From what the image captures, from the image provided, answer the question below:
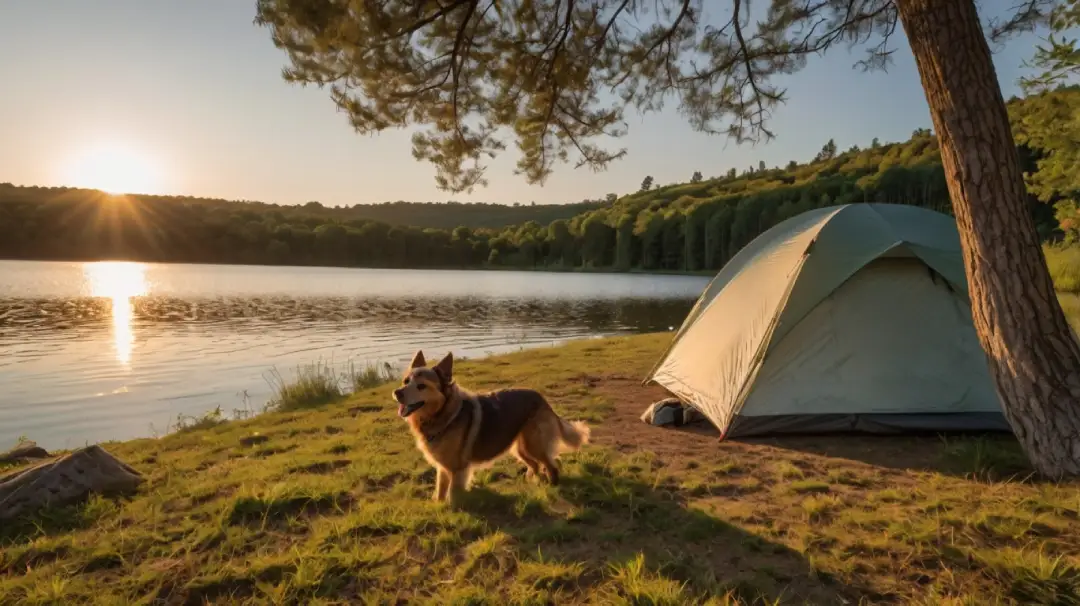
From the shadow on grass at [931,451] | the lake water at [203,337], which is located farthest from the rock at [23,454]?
the shadow on grass at [931,451]

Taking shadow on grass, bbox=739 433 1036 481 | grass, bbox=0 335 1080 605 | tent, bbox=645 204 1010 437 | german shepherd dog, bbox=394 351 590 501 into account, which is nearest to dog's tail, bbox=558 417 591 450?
german shepherd dog, bbox=394 351 590 501

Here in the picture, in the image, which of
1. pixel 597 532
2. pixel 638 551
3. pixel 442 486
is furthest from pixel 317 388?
pixel 638 551

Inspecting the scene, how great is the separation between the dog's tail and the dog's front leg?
1.04 metres

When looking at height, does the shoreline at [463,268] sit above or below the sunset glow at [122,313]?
above

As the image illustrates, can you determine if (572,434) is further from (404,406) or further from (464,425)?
(404,406)

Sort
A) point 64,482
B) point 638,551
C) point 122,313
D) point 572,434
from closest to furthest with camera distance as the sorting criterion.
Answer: point 638,551
point 64,482
point 572,434
point 122,313

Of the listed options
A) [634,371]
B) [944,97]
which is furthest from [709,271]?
[944,97]

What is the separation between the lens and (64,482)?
4629mm

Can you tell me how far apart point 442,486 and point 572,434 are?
47.7 inches

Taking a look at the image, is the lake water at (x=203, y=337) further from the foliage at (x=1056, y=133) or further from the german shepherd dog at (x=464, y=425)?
the foliage at (x=1056, y=133)

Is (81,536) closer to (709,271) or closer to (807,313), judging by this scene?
(807,313)

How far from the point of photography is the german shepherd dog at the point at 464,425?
14.1 feet

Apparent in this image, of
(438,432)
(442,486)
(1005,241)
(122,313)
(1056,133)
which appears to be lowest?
(442,486)

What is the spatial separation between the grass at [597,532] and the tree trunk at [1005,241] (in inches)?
23.5
